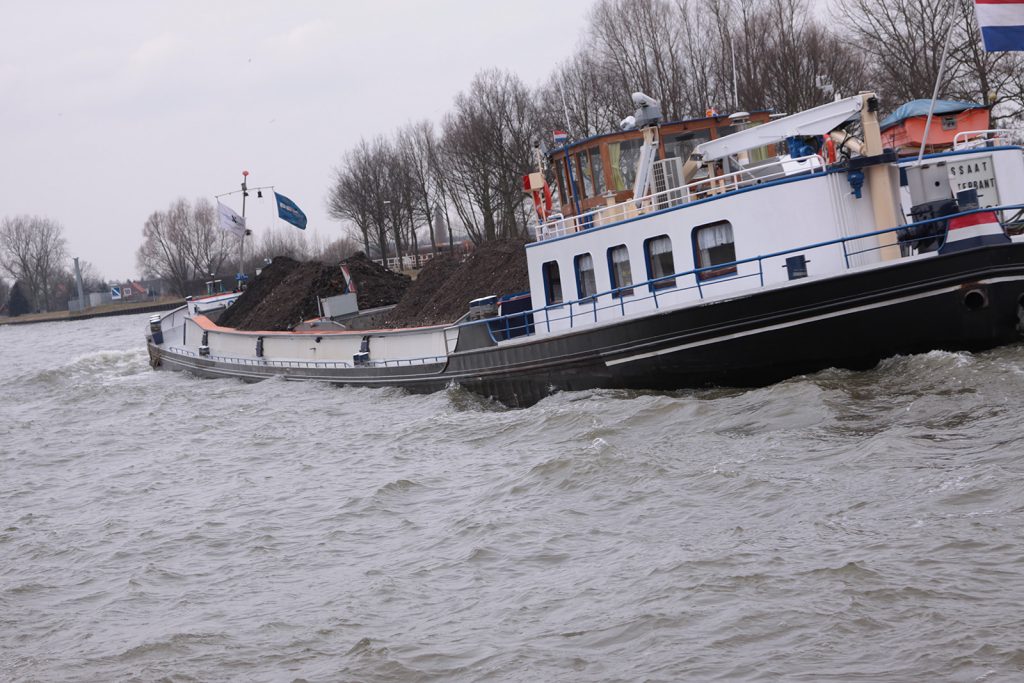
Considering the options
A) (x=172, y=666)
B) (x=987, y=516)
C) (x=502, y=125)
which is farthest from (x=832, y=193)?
(x=502, y=125)

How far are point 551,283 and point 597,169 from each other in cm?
221

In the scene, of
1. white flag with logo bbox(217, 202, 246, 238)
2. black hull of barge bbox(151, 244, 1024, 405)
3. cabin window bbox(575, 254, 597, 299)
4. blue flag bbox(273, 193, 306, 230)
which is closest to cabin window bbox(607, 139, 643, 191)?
cabin window bbox(575, 254, 597, 299)

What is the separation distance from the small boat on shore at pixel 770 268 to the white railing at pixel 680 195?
0.19 feet

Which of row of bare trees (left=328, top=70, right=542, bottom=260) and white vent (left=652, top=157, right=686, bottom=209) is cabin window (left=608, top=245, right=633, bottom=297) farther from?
row of bare trees (left=328, top=70, right=542, bottom=260)

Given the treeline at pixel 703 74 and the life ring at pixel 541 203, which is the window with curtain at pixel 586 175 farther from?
the treeline at pixel 703 74

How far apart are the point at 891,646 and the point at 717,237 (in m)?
9.76

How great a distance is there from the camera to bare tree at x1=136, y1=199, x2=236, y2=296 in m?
126

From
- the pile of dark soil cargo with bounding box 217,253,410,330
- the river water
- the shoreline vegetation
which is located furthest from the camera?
the shoreline vegetation

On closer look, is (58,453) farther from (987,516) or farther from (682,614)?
(987,516)

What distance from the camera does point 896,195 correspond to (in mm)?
14688

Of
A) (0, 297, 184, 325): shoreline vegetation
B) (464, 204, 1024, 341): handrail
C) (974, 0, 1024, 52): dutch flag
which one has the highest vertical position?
(0, 297, 184, 325): shoreline vegetation

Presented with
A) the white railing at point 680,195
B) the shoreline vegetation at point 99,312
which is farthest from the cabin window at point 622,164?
the shoreline vegetation at point 99,312

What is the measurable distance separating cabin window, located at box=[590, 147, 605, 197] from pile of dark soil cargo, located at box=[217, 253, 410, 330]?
15.1 metres

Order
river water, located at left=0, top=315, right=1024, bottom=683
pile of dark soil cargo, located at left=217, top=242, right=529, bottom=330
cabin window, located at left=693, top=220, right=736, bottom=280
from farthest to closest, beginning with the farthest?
pile of dark soil cargo, located at left=217, top=242, right=529, bottom=330 < cabin window, located at left=693, top=220, right=736, bottom=280 < river water, located at left=0, top=315, right=1024, bottom=683
